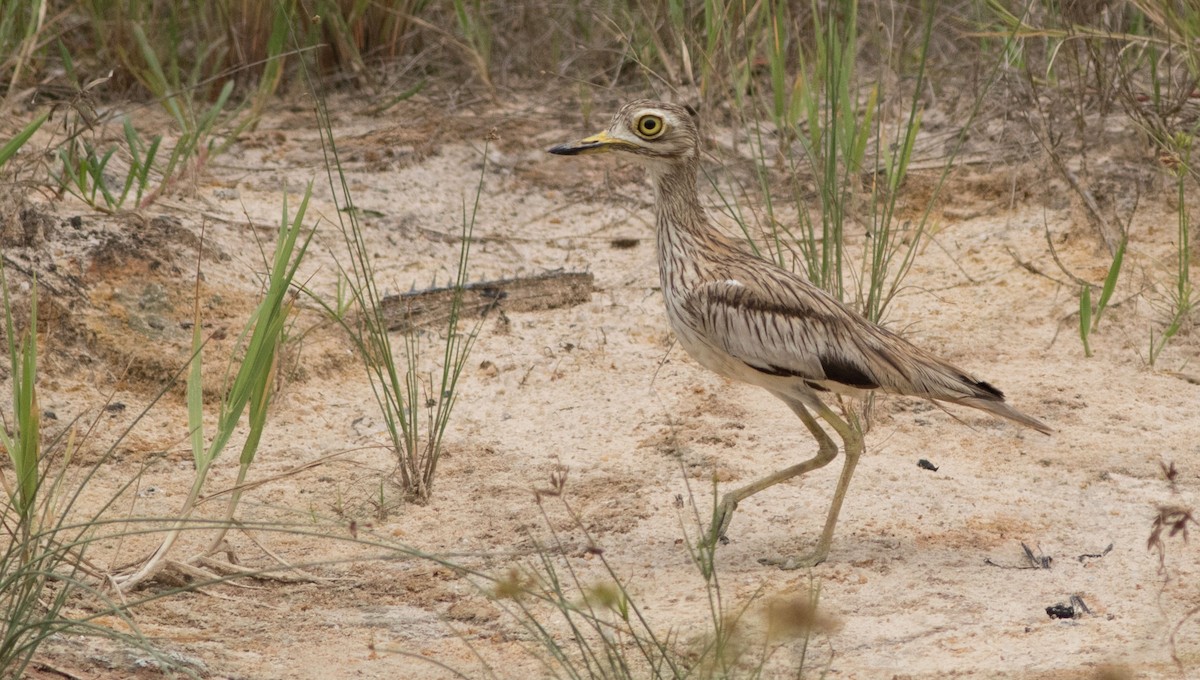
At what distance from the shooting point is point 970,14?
694 cm

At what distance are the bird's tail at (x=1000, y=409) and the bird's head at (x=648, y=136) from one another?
1.05m

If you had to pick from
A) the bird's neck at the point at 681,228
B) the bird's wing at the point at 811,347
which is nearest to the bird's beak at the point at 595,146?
the bird's neck at the point at 681,228

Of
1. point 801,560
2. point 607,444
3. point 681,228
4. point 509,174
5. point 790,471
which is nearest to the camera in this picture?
point 801,560

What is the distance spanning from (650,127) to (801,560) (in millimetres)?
1261

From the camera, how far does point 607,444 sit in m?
4.40

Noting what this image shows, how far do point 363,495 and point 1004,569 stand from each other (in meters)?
1.71

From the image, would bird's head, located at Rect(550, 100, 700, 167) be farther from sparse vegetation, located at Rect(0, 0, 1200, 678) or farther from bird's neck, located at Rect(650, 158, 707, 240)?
sparse vegetation, located at Rect(0, 0, 1200, 678)

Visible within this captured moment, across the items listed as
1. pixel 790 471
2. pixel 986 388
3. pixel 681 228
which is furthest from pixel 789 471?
pixel 681 228

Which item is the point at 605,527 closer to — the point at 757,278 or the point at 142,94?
the point at 757,278

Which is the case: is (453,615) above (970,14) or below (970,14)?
below

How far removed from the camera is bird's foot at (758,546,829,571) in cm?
359

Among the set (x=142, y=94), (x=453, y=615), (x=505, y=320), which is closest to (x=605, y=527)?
(x=453, y=615)

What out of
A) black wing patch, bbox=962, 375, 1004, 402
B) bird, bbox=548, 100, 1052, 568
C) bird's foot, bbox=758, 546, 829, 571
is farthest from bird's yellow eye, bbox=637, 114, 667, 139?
bird's foot, bbox=758, 546, 829, 571

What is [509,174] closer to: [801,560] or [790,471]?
[790,471]
